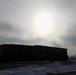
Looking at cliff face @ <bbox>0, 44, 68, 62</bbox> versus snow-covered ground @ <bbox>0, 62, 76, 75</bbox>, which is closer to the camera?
snow-covered ground @ <bbox>0, 62, 76, 75</bbox>

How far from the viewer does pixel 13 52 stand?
4228 cm

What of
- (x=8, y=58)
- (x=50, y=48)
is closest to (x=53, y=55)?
(x=50, y=48)

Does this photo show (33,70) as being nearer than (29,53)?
Yes

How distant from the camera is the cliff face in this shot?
41.8 metres

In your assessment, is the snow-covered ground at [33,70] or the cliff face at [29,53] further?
the cliff face at [29,53]

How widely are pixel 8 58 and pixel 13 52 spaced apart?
1.74 meters

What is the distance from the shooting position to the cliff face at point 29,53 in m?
41.8

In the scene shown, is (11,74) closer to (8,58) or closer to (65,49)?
(8,58)

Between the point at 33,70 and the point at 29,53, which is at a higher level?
the point at 33,70

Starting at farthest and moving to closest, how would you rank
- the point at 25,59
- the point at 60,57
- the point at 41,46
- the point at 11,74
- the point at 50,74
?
the point at 60,57
the point at 41,46
the point at 25,59
the point at 50,74
the point at 11,74

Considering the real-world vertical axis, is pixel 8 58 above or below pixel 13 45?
below

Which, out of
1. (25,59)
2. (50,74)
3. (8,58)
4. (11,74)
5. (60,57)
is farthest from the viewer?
(60,57)

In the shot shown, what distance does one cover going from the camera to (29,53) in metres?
44.8

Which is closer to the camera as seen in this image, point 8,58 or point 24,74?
point 24,74
